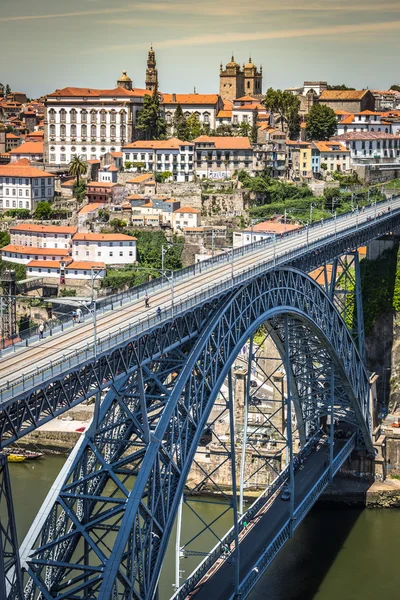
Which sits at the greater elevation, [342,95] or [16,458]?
[342,95]

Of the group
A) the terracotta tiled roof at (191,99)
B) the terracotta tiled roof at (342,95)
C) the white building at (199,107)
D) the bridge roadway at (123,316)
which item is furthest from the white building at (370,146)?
the bridge roadway at (123,316)

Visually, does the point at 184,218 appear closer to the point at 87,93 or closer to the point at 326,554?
the point at 87,93

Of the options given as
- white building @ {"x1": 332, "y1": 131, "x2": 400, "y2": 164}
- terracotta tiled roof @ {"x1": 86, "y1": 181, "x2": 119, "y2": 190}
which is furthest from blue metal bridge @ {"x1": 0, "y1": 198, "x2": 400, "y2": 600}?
white building @ {"x1": 332, "y1": 131, "x2": 400, "y2": 164}

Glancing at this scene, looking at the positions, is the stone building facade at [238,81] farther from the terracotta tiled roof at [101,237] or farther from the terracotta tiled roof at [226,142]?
the terracotta tiled roof at [101,237]

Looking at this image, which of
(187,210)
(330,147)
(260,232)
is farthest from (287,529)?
(330,147)

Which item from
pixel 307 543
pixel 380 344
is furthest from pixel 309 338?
pixel 380 344

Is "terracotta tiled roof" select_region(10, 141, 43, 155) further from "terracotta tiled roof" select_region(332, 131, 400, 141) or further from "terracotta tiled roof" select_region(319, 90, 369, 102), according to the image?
"terracotta tiled roof" select_region(319, 90, 369, 102)

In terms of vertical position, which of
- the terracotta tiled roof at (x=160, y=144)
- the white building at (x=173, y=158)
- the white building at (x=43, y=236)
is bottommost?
the white building at (x=43, y=236)
